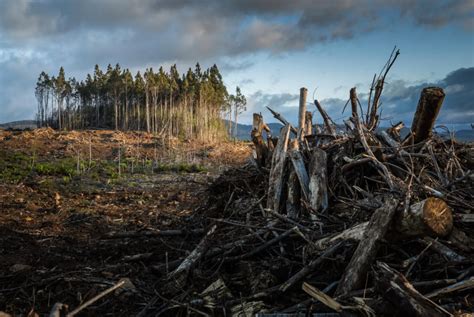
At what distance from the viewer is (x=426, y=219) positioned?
3.16 m

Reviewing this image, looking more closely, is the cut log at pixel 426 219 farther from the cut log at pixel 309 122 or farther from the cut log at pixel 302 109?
the cut log at pixel 309 122

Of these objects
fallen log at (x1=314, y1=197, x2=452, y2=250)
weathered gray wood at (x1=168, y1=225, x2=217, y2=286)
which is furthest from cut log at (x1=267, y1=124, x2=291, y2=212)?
fallen log at (x1=314, y1=197, x2=452, y2=250)

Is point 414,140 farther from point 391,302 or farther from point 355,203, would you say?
point 391,302

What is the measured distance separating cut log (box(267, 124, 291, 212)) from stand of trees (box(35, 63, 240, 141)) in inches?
2162

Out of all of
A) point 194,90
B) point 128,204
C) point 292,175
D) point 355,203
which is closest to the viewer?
point 355,203

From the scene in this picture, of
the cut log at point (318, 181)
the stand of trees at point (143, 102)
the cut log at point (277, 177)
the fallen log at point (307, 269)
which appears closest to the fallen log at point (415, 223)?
the fallen log at point (307, 269)

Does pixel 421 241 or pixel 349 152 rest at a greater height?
pixel 349 152

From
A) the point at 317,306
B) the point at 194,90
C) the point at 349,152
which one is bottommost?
the point at 317,306

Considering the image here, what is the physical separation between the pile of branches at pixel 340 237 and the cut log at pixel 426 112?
2 centimetres

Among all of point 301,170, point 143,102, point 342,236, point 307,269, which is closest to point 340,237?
point 342,236

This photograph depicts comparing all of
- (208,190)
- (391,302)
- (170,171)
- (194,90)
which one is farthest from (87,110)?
(391,302)

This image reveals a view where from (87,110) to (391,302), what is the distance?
81.3 meters

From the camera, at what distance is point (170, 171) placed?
90.6 ft

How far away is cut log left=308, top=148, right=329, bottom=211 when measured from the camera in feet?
16.8
